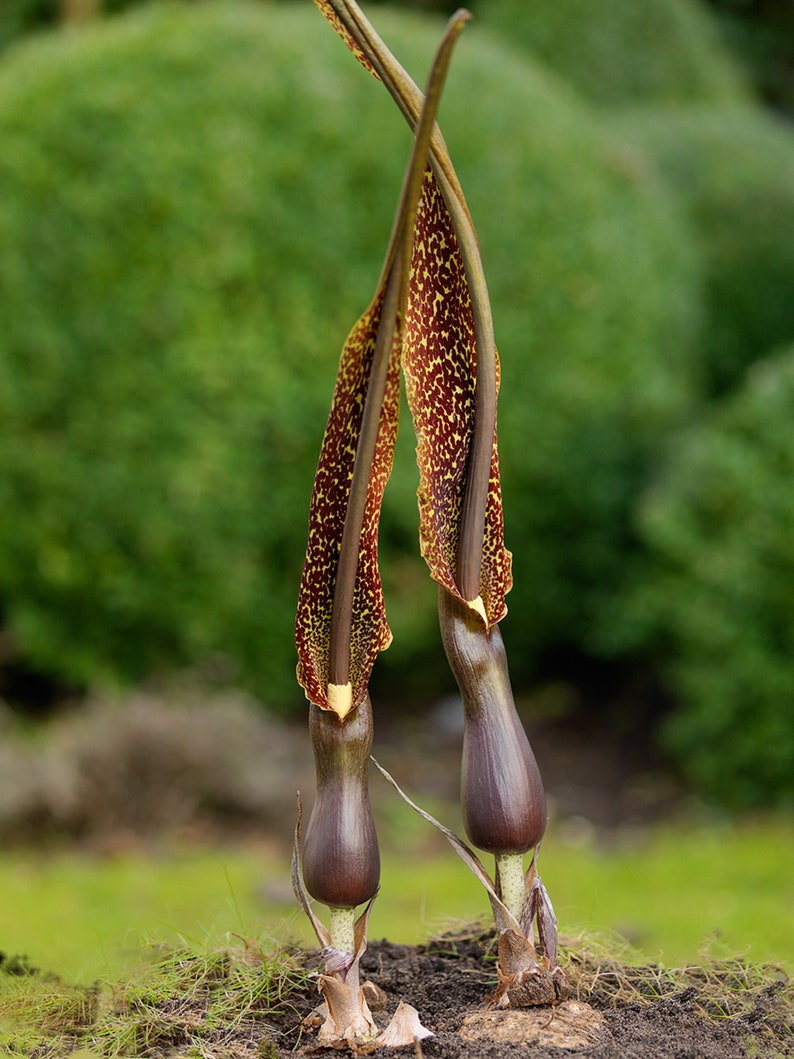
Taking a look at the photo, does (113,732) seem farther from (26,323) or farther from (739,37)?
(739,37)

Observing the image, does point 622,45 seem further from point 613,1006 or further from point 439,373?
point 613,1006

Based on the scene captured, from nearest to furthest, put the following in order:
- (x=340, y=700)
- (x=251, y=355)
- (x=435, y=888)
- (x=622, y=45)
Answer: (x=340, y=700) → (x=435, y=888) → (x=251, y=355) → (x=622, y=45)

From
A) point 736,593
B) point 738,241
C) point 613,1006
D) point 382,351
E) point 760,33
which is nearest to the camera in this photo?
point 382,351

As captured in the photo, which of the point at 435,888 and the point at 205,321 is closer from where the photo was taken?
the point at 435,888

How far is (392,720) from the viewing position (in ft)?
19.4

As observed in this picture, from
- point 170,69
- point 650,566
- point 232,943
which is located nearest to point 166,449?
point 170,69

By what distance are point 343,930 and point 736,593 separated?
11.1ft

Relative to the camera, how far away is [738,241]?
7.02 metres

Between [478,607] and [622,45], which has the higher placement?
[622,45]

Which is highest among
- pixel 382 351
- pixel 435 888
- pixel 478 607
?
pixel 435 888

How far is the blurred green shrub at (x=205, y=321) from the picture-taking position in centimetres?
503

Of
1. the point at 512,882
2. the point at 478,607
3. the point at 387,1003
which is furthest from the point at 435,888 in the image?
the point at 478,607

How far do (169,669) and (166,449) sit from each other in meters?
0.96

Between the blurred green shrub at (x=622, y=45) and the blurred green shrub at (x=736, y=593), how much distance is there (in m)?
4.67
